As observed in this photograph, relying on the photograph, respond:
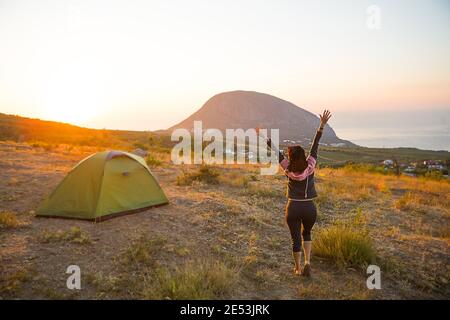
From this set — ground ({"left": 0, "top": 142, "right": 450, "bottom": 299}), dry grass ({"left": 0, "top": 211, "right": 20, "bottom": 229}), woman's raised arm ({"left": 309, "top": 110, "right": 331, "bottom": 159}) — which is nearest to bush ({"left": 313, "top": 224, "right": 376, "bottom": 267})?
ground ({"left": 0, "top": 142, "right": 450, "bottom": 299})

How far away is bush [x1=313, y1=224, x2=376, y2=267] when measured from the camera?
6.58 metres

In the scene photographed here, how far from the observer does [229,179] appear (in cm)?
1451

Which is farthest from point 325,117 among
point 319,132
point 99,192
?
point 99,192

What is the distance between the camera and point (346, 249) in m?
6.68

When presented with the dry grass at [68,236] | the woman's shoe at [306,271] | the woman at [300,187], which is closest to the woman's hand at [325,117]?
the woman at [300,187]

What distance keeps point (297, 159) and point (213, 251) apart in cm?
271

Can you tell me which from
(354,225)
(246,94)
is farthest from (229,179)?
(246,94)

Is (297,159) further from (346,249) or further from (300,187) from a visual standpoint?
(346,249)

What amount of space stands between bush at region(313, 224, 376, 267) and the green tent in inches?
190

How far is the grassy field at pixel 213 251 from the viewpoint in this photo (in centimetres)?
538

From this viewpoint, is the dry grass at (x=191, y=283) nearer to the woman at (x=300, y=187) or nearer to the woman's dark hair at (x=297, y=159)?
the woman at (x=300, y=187)

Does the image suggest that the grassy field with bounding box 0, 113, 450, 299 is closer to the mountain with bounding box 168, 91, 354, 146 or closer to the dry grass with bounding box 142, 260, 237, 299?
the dry grass with bounding box 142, 260, 237, 299
